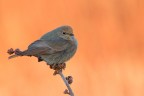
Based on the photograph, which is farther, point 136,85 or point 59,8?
point 59,8

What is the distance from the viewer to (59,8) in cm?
929

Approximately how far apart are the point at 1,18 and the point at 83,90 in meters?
1.59

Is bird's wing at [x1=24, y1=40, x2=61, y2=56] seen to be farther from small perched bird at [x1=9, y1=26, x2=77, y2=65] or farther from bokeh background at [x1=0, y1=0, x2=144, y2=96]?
bokeh background at [x1=0, y1=0, x2=144, y2=96]

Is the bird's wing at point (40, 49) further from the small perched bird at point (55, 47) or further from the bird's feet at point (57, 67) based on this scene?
the bird's feet at point (57, 67)

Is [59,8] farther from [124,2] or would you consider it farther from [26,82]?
[26,82]

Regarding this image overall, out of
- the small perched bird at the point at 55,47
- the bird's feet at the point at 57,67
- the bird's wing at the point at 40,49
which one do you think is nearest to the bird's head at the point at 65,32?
the small perched bird at the point at 55,47

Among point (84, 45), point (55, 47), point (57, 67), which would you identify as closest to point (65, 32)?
point (55, 47)

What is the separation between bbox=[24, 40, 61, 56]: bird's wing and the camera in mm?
5211

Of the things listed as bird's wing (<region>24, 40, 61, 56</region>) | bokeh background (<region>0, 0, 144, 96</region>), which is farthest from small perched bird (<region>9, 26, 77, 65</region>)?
bokeh background (<region>0, 0, 144, 96</region>)

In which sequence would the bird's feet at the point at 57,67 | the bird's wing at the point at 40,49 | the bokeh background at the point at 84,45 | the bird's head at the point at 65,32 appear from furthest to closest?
the bokeh background at the point at 84,45, the bird's head at the point at 65,32, the bird's wing at the point at 40,49, the bird's feet at the point at 57,67

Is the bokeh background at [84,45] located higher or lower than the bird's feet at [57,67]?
higher

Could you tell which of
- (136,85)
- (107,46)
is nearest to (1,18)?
(107,46)

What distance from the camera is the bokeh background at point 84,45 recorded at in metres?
7.71

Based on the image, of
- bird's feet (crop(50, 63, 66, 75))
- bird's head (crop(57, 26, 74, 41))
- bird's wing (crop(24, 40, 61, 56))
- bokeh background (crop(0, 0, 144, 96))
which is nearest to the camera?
bird's feet (crop(50, 63, 66, 75))
